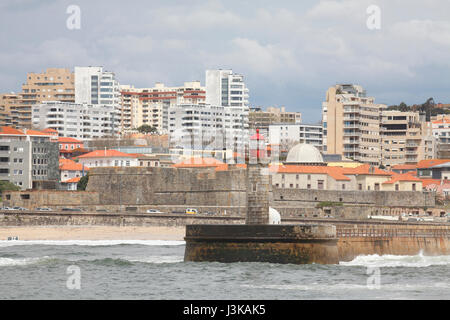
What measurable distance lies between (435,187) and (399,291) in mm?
92712

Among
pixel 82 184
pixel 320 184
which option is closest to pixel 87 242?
pixel 320 184

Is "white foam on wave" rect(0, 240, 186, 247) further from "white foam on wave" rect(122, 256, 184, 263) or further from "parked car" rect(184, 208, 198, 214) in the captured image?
"white foam on wave" rect(122, 256, 184, 263)

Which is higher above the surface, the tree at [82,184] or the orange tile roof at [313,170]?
the orange tile roof at [313,170]

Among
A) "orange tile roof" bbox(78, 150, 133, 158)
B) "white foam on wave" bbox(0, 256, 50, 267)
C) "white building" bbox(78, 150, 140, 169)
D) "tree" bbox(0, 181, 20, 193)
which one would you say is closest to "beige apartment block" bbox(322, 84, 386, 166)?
"white building" bbox(78, 150, 140, 169)

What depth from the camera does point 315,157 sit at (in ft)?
454

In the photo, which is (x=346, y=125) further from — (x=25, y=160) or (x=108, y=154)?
(x=25, y=160)

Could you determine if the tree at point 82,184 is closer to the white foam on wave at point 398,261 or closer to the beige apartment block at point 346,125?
the beige apartment block at point 346,125

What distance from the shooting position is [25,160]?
135 meters

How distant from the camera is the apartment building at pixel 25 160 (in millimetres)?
133500

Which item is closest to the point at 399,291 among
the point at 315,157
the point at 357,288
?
the point at 357,288

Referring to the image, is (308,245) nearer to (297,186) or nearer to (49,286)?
(49,286)

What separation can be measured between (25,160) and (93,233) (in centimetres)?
3870

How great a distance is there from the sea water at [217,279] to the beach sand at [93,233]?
2930 centimetres

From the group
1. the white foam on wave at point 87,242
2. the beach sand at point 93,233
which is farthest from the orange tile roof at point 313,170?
the white foam on wave at point 87,242
